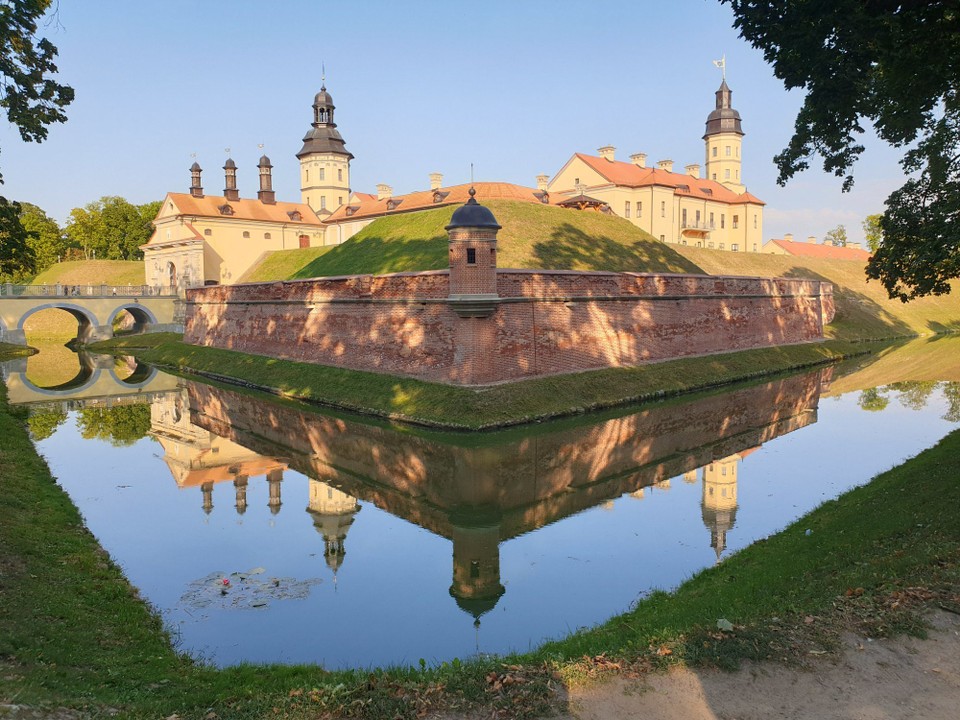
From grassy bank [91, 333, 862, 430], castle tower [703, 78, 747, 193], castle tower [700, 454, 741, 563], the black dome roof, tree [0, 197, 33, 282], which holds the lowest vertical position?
castle tower [700, 454, 741, 563]

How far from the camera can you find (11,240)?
1127 cm

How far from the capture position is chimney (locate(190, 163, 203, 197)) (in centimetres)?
6131

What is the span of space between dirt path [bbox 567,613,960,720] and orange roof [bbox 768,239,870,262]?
76.0 m

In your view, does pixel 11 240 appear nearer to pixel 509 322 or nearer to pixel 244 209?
pixel 509 322

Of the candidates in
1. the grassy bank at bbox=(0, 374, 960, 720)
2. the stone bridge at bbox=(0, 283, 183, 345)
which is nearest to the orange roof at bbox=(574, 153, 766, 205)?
the stone bridge at bbox=(0, 283, 183, 345)

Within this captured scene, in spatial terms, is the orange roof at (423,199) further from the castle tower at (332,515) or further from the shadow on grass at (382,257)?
the castle tower at (332,515)

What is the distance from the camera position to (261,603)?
30.5ft

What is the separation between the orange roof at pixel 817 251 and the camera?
75.8 m

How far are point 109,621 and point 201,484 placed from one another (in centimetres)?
778

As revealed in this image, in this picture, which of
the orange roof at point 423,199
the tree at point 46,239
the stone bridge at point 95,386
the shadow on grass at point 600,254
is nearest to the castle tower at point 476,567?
the stone bridge at point 95,386

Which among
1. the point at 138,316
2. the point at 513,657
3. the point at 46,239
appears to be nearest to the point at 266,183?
the point at 138,316

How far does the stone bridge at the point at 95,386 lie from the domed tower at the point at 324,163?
30282mm

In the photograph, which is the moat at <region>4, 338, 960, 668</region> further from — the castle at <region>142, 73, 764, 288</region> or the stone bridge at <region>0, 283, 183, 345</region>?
the castle at <region>142, 73, 764, 288</region>

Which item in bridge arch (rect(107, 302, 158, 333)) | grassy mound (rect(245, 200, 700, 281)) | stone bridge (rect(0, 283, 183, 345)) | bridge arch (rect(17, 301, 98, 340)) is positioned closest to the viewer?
grassy mound (rect(245, 200, 700, 281))
